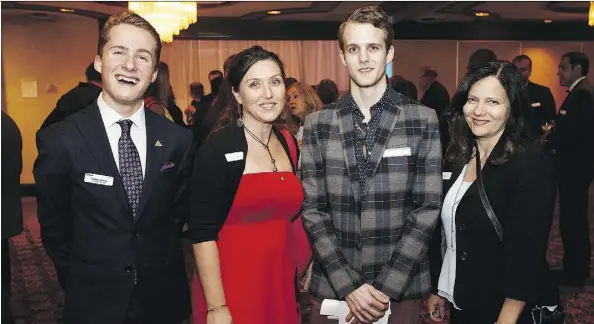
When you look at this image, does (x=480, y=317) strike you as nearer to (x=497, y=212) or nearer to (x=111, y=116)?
(x=497, y=212)

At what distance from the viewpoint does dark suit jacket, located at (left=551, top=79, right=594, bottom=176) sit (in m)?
4.18

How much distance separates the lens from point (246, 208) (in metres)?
1.92

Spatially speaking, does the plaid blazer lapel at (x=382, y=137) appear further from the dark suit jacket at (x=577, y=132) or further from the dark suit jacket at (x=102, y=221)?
the dark suit jacket at (x=577, y=132)

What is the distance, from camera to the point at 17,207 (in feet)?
8.52

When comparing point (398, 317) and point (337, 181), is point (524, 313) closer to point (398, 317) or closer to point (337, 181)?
point (398, 317)

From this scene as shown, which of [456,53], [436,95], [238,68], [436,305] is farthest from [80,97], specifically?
[456,53]

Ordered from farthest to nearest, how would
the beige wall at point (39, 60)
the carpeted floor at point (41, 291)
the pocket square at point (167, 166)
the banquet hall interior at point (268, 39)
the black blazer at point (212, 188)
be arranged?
1. the beige wall at point (39, 60)
2. the banquet hall interior at point (268, 39)
3. the carpeted floor at point (41, 291)
4. the black blazer at point (212, 188)
5. the pocket square at point (167, 166)

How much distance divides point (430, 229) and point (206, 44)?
9.61m

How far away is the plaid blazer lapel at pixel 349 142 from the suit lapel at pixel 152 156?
0.61 metres

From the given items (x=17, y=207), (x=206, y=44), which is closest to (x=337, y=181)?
(x=17, y=207)

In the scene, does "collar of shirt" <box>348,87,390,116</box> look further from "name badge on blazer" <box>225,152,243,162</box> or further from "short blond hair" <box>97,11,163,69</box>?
"short blond hair" <box>97,11,163,69</box>

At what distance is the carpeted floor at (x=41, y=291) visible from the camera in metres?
3.68

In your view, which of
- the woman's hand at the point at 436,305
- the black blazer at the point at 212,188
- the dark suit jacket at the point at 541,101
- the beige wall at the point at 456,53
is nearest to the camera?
the black blazer at the point at 212,188

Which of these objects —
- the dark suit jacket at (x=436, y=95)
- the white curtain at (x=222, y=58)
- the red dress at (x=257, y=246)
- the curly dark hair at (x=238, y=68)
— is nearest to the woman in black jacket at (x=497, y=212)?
the red dress at (x=257, y=246)
